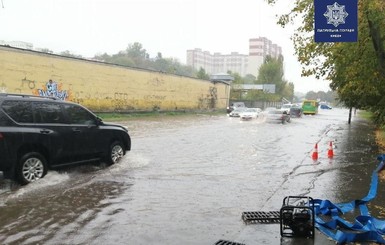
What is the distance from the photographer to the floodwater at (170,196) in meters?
5.90

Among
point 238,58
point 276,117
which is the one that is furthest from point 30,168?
point 238,58

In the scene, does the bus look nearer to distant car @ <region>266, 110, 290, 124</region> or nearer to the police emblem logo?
distant car @ <region>266, 110, 290, 124</region>

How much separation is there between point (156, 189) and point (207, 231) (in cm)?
297

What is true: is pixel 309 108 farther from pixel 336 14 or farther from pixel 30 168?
pixel 30 168

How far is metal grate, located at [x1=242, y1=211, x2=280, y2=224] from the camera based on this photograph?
6547 mm

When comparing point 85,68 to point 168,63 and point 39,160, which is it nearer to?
point 39,160

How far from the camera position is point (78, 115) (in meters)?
10.3

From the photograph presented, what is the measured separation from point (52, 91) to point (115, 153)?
21232mm

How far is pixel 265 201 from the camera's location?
8.09 meters

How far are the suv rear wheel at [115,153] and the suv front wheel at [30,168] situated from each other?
2328 mm

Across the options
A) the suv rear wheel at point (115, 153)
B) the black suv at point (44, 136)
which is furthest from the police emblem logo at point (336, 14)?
the suv rear wheel at point (115, 153)

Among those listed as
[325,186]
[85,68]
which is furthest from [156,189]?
[85,68]

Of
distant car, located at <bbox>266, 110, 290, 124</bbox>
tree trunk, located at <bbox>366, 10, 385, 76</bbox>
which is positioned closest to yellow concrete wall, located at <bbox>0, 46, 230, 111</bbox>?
distant car, located at <bbox>266, 110, 290, 124</bbox>

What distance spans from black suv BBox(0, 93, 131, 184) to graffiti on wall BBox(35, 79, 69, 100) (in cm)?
2051
